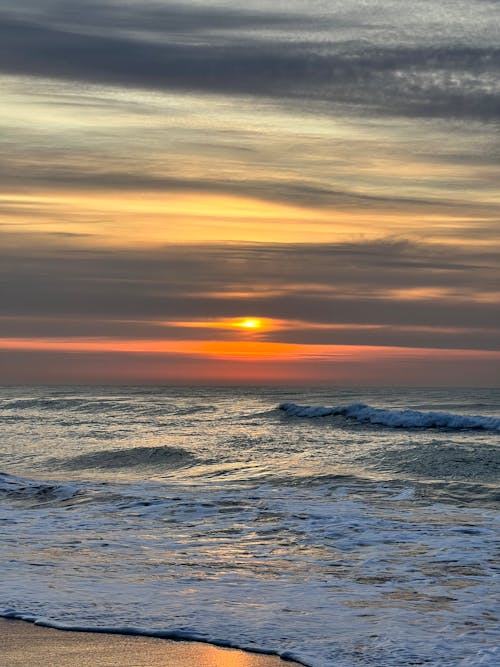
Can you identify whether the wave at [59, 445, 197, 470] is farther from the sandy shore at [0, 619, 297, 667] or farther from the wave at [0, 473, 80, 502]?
the sandy shore at [0, 619, 297, 667]

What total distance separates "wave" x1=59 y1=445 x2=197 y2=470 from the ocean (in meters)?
0.07

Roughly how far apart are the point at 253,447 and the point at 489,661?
20869mm

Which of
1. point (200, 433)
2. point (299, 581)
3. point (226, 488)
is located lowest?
point (200, 433)

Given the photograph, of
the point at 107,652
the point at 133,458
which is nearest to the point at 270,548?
the point at 107,652

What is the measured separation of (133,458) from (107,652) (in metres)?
18.2

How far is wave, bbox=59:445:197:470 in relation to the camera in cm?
2456

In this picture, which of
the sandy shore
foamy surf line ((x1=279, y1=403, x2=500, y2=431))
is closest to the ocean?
the sandy shore

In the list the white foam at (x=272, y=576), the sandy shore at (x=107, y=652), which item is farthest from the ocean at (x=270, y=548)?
the sandy shore at (x=107, y=652)

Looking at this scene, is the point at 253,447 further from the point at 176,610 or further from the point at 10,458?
the point at 176,610

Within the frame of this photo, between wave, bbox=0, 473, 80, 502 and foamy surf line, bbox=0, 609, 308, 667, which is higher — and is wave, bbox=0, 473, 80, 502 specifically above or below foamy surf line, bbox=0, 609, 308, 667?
below

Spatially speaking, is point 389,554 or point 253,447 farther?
point 253,447

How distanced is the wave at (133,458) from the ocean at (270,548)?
0.07m

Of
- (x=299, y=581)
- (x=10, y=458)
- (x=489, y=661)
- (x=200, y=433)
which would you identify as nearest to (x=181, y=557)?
(x=299, y=581)

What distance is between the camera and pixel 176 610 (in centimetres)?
923
